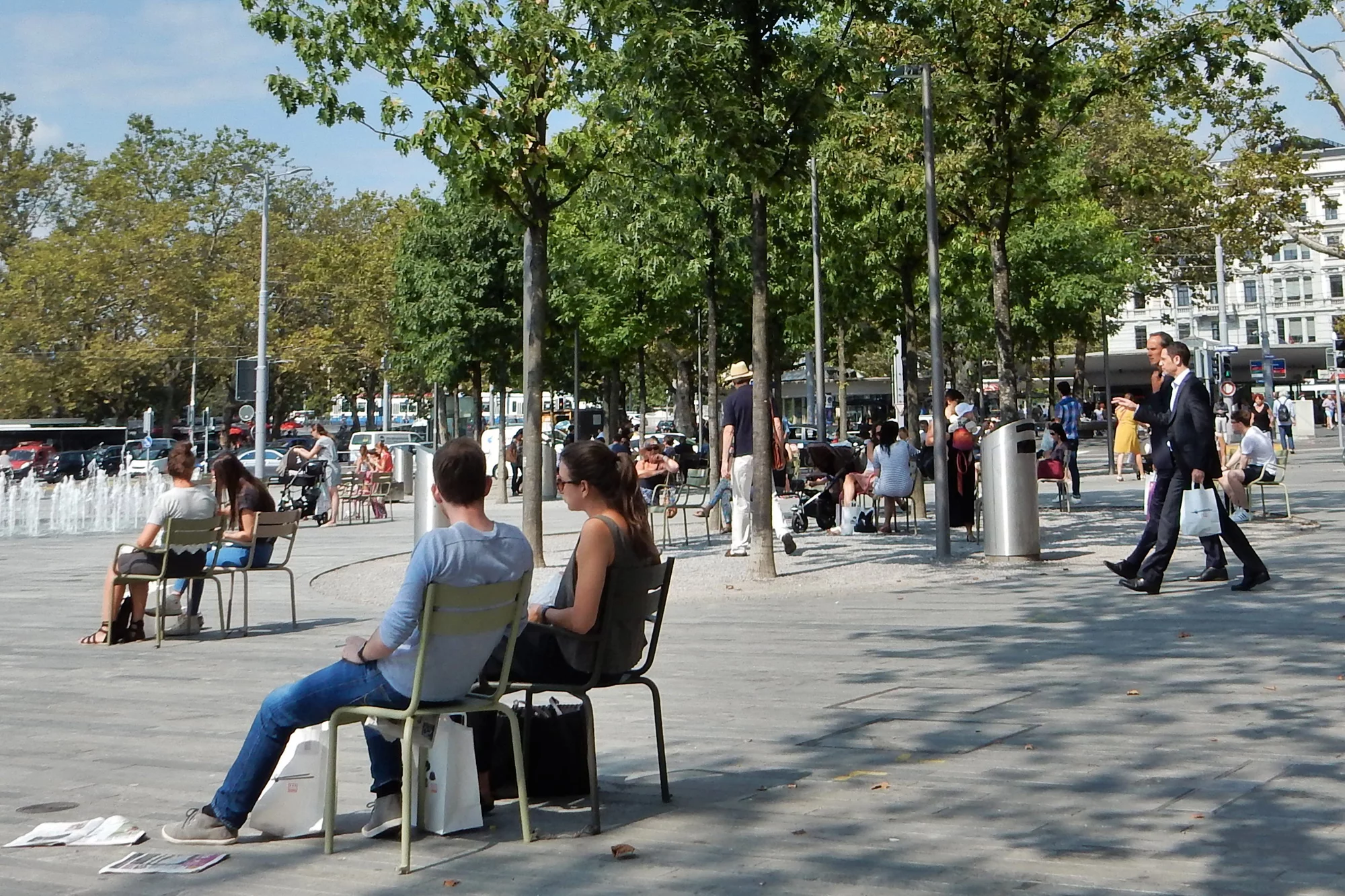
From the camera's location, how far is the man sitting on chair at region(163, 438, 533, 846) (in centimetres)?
546

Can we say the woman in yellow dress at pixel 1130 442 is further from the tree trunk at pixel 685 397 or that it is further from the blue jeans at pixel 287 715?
the tree trunk at pixel 685 397

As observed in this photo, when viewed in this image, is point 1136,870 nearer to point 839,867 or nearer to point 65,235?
point 839,867

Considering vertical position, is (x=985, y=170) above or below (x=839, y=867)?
above

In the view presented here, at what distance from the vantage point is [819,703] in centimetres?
823

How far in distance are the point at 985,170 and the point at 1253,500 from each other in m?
9.04

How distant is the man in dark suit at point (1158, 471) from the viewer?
1295cm

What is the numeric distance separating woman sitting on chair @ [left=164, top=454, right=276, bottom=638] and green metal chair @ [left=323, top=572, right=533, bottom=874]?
286 inches

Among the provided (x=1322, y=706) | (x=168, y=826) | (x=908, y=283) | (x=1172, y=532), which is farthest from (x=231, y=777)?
(x=908, y=283)

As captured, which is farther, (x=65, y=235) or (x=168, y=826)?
(x=65, y=235)

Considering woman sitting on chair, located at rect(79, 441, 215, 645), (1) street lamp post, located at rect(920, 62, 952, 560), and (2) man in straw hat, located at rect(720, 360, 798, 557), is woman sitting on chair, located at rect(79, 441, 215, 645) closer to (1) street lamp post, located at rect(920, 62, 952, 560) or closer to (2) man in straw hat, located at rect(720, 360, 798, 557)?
(2) man in straw hat, located at rect(720, 360, 798, 557)

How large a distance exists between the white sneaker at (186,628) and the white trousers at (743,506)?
5.77 meters

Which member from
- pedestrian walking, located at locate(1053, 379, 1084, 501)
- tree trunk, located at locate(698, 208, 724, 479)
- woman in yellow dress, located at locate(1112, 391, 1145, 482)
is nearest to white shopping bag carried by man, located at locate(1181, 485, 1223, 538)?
tree trunk, located at locate(698, 208, 724, 479)

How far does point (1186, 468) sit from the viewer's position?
1264 centimetres

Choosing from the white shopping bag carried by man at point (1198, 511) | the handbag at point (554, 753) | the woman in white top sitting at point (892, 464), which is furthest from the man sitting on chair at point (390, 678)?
the woman in white top sitting at point (892, 464)
